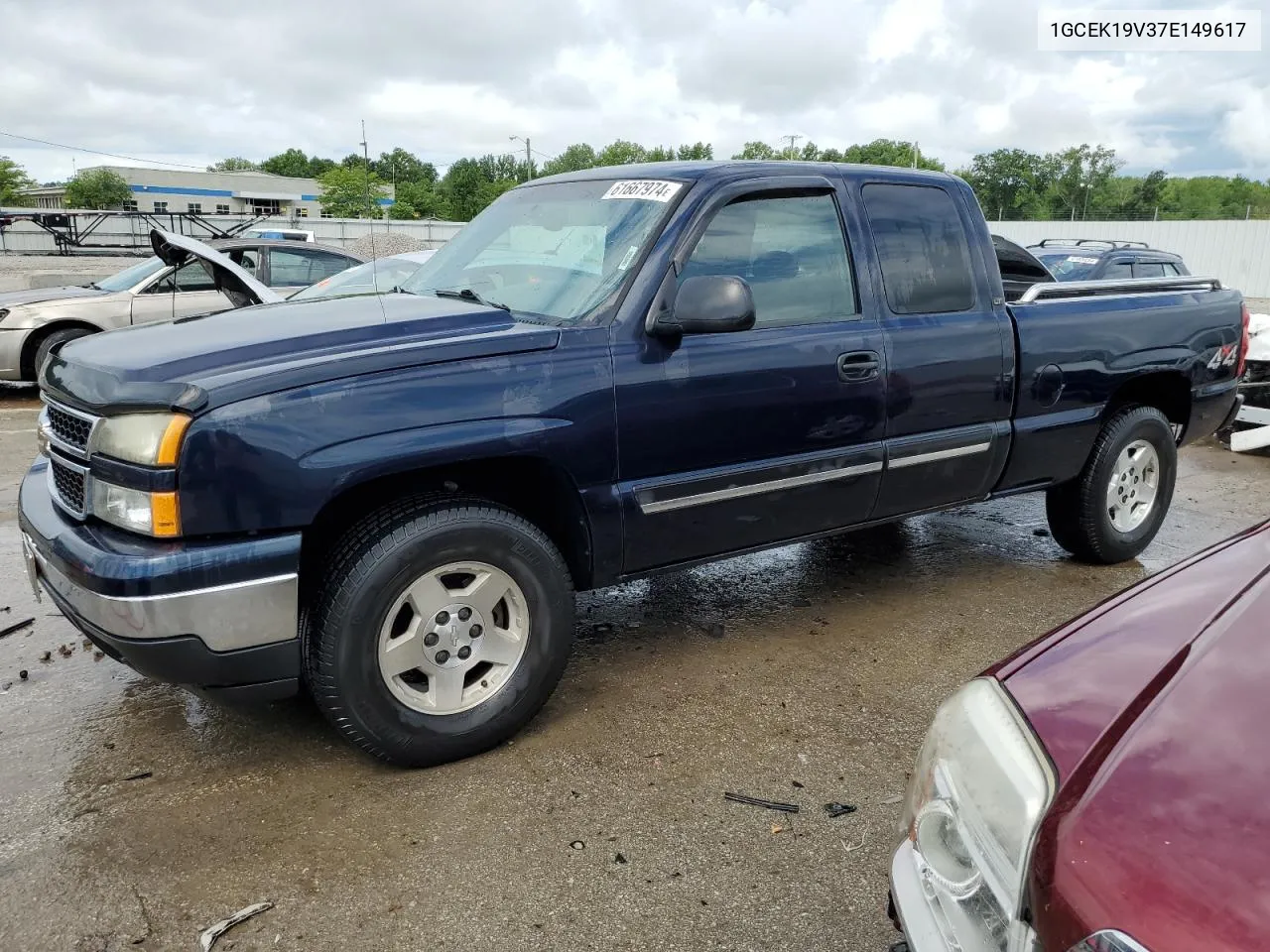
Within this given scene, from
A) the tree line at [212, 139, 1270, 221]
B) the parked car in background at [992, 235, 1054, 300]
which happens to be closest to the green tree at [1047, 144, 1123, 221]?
the tree line at [212, 139, 1270, 221]

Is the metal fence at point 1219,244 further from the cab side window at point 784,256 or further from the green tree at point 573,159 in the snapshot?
the green tree at point 573,159

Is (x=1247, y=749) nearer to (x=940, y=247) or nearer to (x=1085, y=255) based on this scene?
(x=940, y=247)

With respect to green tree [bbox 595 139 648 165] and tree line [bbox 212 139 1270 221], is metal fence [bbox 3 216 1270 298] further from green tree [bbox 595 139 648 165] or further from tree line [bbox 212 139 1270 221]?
green tree [bbox 595 139 648 165]

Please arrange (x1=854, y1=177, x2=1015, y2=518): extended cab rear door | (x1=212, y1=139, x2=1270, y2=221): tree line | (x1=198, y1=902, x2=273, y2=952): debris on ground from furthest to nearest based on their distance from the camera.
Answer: (x1=212, y1=139, x2=1270, y2=221): tree line, (x1=854, y1=177, x2=1015, y2=518): extended cab rear door, (x1=198, y1=902, x2=273, y2=952): debris on ground

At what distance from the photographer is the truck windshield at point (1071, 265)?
36.6 ft

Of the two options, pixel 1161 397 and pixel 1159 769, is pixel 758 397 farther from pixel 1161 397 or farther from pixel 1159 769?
pixel 1161 397

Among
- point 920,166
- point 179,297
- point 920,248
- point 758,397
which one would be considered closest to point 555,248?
point 758,397

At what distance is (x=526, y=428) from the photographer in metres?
3.05

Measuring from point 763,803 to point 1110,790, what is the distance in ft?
5.59

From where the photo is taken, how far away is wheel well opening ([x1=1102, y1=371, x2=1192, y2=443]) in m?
4.91

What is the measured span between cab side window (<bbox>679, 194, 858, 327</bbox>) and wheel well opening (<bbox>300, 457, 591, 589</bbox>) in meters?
0.89

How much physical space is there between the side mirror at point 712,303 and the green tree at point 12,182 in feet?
309

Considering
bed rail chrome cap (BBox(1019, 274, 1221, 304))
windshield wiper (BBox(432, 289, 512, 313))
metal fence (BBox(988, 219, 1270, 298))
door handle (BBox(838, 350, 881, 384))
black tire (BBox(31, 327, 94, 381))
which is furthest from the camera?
metal fence (BBox(988, 219, 1270, 298))

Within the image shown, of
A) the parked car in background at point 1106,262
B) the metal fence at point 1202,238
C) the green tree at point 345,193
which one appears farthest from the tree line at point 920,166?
the parked car in background at point 1106,262
